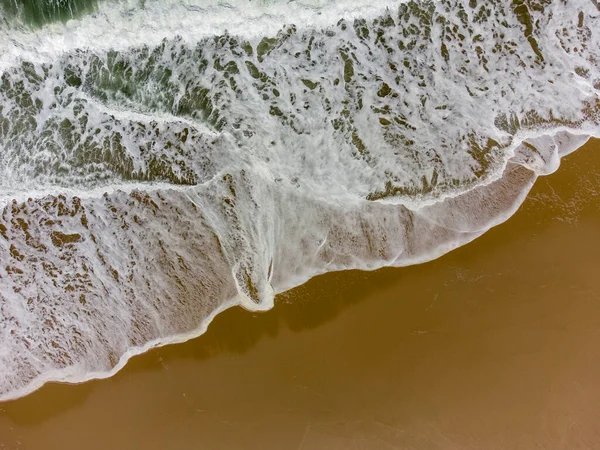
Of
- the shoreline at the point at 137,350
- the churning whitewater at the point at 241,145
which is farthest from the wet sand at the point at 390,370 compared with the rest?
the churning whitewater at the point at 241,145

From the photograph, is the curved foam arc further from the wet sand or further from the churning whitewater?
the wet sand

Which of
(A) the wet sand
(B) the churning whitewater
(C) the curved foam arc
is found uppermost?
(C) the curved foam arc

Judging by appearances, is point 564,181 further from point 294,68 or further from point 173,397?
point 173,397

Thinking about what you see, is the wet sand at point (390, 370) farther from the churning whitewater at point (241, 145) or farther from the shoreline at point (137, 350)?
the churning whitewater at point (241, 145)

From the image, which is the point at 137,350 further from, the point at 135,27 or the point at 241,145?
the point at 135,27

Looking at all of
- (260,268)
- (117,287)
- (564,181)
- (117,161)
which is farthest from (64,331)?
(564,181)

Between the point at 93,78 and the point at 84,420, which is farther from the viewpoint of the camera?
the point at 93,78

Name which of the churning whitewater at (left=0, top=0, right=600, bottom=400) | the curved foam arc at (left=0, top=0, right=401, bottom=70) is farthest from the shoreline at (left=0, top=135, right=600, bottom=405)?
the curved foam arc at (left=0, top=0, right=401, bottom=70)
